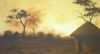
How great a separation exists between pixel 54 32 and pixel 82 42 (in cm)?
41

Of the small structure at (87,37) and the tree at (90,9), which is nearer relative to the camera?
the small structure at (87,37)

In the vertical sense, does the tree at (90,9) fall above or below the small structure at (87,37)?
above

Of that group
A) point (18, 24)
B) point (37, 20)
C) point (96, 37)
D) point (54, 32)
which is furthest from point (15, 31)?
point (96, 37)


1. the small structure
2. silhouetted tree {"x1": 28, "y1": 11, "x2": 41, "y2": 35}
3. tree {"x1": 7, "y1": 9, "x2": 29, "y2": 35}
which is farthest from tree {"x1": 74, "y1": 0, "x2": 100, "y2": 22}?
tree {"x1": 7, "y1": 9, "x2": 29, "y2": 35}

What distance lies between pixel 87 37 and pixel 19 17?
980 millimetres

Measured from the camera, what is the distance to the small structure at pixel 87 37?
9.62 ft

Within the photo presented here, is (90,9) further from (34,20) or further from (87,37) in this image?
(34,20)

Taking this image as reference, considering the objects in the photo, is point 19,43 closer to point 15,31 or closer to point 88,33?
point 15,31

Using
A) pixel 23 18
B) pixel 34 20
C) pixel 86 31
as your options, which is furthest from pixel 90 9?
pixel 23 18

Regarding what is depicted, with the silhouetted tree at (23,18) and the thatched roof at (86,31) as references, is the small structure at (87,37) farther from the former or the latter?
the silhouetted tree at (23,18)

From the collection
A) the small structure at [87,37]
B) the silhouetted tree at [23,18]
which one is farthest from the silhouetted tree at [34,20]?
the small structure at [87,37]

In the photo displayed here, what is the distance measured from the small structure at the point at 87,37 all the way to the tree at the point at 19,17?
0.69 metres

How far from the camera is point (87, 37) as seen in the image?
2982 millimetres

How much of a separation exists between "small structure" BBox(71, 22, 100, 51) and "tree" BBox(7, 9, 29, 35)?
2.25 feet
